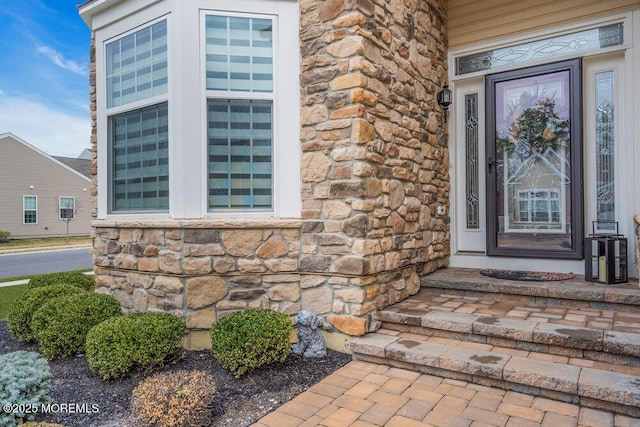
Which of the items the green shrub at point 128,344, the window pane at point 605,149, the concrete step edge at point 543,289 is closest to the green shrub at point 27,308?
the green shrub at point 128,344

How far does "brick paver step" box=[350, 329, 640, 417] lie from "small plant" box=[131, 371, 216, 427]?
4.12 ft

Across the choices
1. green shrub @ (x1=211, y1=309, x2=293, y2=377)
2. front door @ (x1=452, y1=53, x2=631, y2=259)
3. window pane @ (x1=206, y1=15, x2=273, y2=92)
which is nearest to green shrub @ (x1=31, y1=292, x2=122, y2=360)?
green shrub @ (x1=211, y1=309, x2=293, y2=377)

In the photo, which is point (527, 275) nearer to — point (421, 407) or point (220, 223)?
point (421, 407)

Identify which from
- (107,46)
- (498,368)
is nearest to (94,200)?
(107,46)

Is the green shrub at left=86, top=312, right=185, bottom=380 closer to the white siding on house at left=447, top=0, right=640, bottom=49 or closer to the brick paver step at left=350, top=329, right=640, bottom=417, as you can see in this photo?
the brick paver step at left=350, top=329, right=640, bottom=417

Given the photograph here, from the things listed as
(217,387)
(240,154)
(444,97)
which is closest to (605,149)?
(444,97)

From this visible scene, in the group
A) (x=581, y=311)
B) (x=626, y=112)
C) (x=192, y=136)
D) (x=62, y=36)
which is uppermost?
(x=62, y=36)

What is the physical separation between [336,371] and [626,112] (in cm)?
359

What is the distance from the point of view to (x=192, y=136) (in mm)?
3424

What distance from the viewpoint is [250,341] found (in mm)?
2740

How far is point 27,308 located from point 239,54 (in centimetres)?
290

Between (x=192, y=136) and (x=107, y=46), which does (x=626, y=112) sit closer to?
(x=192, y=136)

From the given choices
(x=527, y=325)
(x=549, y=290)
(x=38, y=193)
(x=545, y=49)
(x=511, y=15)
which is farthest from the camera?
(x=38, y=193)

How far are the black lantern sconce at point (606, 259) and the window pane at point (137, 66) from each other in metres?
4.05
